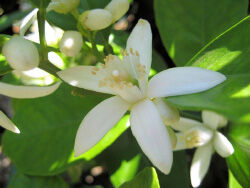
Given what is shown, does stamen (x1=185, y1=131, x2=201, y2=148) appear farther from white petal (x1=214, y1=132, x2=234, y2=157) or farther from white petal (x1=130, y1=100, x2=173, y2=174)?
white petal (x1=130, y1=100, x2=173, y2=174)

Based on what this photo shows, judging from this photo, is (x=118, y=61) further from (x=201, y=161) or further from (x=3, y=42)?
(x=201, y=161)

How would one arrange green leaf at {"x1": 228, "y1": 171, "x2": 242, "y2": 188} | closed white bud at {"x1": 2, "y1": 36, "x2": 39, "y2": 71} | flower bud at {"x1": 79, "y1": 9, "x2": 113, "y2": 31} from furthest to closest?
green leaf at {"x1": 228, "y1": 171, "x2": 242, "y2": 188}, flower bud at {"x1": 79, "y1": 9, "x2": 113, "y2": 31}, closed white bud at {"x1": 2, "y1": 36, "x2": 39, "y2": 71}

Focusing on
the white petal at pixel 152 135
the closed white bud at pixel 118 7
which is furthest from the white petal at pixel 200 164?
the closed white bud at pixel 118 7

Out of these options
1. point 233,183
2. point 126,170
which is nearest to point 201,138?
point 233,183

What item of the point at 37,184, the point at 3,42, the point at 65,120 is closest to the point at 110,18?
the point at 3,42

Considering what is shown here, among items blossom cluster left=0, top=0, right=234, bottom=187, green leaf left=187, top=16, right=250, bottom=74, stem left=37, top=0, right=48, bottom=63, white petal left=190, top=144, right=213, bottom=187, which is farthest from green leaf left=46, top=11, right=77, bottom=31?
white petal left=190, top=144, right=213, bottom=187

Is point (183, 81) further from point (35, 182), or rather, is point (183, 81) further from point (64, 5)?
point (35, 182)

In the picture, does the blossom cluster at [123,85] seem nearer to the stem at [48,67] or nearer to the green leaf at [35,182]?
the stem at [48,67]
